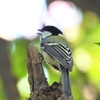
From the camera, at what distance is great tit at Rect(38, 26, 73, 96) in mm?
2565

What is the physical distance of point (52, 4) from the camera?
295 centimetres

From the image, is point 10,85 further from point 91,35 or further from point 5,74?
point 91,35

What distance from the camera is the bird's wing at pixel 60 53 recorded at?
2.62 metres

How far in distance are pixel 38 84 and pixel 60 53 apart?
0.49m

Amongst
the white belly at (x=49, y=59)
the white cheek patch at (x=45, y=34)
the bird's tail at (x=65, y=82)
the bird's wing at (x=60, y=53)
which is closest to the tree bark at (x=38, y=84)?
the bird's tail at (x=65, y=82)

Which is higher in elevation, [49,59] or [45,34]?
[45,34]

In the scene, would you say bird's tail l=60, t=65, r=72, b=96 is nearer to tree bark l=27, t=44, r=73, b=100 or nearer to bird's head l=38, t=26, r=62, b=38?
tree bark l=27, t=44, r=73, b=100

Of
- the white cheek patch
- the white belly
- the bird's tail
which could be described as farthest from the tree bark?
the white cheek patch

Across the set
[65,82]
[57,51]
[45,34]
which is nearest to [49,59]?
[57,51]

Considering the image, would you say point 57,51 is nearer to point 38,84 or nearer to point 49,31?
point 49,31

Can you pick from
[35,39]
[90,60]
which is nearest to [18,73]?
[35,39]

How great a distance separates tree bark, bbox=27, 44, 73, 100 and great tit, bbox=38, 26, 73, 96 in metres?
0.07

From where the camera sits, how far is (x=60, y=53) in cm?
279

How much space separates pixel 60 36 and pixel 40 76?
76 cm
